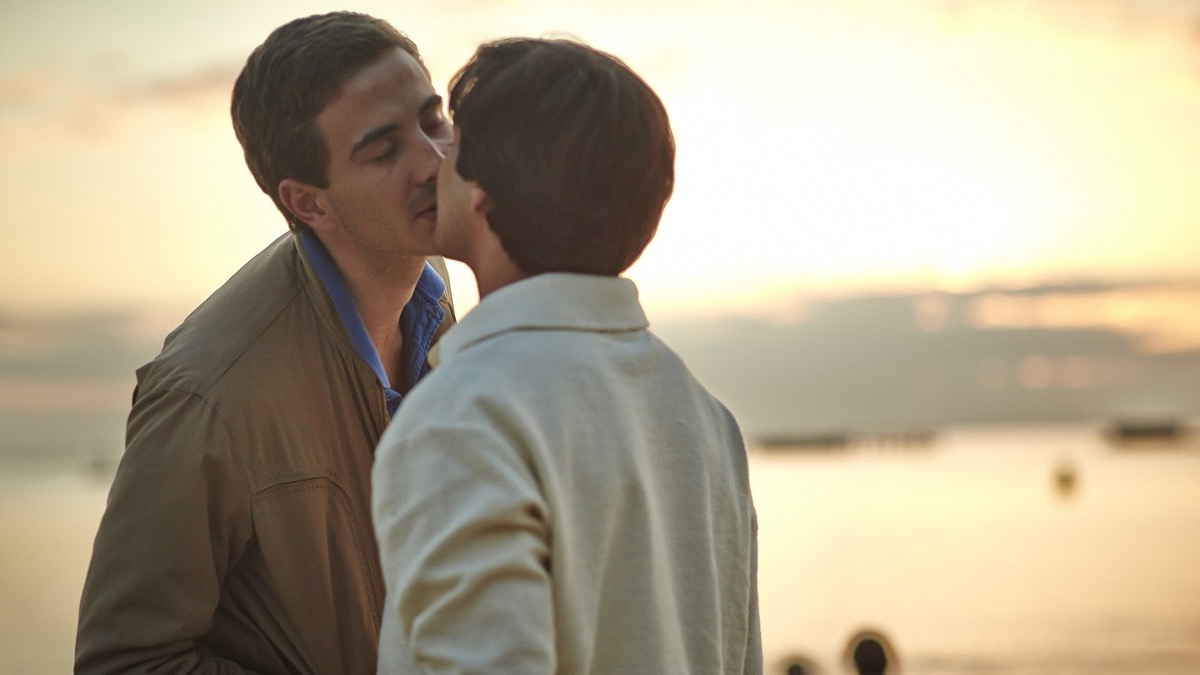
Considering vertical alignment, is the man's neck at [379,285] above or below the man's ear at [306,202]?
below

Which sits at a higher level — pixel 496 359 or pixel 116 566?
pixel 496 359

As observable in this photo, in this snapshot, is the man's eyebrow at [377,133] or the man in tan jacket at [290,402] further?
the man's eyebrow at [377,133]

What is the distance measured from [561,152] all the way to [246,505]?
1111 millimetres

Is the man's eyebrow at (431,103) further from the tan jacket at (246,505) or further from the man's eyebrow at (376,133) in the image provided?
the tan jacket at (246,505)

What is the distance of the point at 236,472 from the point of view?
2443 mm

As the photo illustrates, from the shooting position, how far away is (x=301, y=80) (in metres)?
2.84

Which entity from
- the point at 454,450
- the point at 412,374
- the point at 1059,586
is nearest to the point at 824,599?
the point at 1059,586

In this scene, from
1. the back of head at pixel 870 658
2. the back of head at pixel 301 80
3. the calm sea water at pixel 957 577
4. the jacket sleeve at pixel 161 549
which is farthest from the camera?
the calm sea water at pixel 957 577

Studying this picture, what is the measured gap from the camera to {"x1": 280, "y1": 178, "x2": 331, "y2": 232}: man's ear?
9.49 feet

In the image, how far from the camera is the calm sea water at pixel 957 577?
1694cm

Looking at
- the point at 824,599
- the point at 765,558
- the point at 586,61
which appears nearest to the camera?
the point at 586,61

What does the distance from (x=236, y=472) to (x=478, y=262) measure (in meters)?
0.86

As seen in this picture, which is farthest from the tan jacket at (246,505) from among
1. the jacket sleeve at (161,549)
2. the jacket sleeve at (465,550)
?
the jacket sleeve at (465,550)

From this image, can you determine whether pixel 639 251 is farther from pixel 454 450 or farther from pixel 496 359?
pixel 454 450
